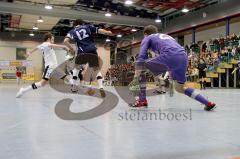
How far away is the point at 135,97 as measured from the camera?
7.12m

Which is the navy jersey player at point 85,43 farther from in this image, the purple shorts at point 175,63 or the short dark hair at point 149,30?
the purple shorts at point 175,63

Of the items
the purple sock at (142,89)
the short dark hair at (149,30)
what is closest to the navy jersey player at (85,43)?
the purple sock at (142,89)

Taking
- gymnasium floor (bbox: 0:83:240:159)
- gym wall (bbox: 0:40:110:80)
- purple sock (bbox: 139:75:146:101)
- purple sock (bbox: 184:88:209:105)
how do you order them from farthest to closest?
gym wall (bbox: 0:40:110:80) → purple sock (bbox: 139:75:146:101) → purple sock (bbox: 184:88:209:105) → gymnasium floor (bbox: 0:83:240:159)

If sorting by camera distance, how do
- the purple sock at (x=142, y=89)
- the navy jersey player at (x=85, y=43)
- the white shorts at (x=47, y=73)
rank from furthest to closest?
the navy jersey player at (x=85, y=43), the white shorts at (x=47, y=73), the purple sock at (x=142, y=89)

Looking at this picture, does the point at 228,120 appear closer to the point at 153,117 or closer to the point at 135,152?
the point at 153,117

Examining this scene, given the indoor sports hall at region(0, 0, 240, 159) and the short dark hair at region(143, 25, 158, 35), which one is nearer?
the indoor sports hall at region(0, 0, 240, 159)

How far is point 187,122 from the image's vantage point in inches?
132

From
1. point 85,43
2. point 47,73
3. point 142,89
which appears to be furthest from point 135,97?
point 142,89

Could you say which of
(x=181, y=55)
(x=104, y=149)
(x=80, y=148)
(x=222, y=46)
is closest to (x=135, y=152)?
(x=104, y=149)

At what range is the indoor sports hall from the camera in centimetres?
220

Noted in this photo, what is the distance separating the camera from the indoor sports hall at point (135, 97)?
2.20 metres

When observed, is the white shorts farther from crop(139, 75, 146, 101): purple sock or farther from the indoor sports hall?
crop(139, 75, 146, 101): purple sock

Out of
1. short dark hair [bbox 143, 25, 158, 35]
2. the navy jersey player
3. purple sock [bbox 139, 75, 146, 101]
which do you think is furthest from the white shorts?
short dark hair [bbox 143, 25, 158, 35]

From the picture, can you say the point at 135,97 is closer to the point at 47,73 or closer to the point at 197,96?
the point at 47,73
